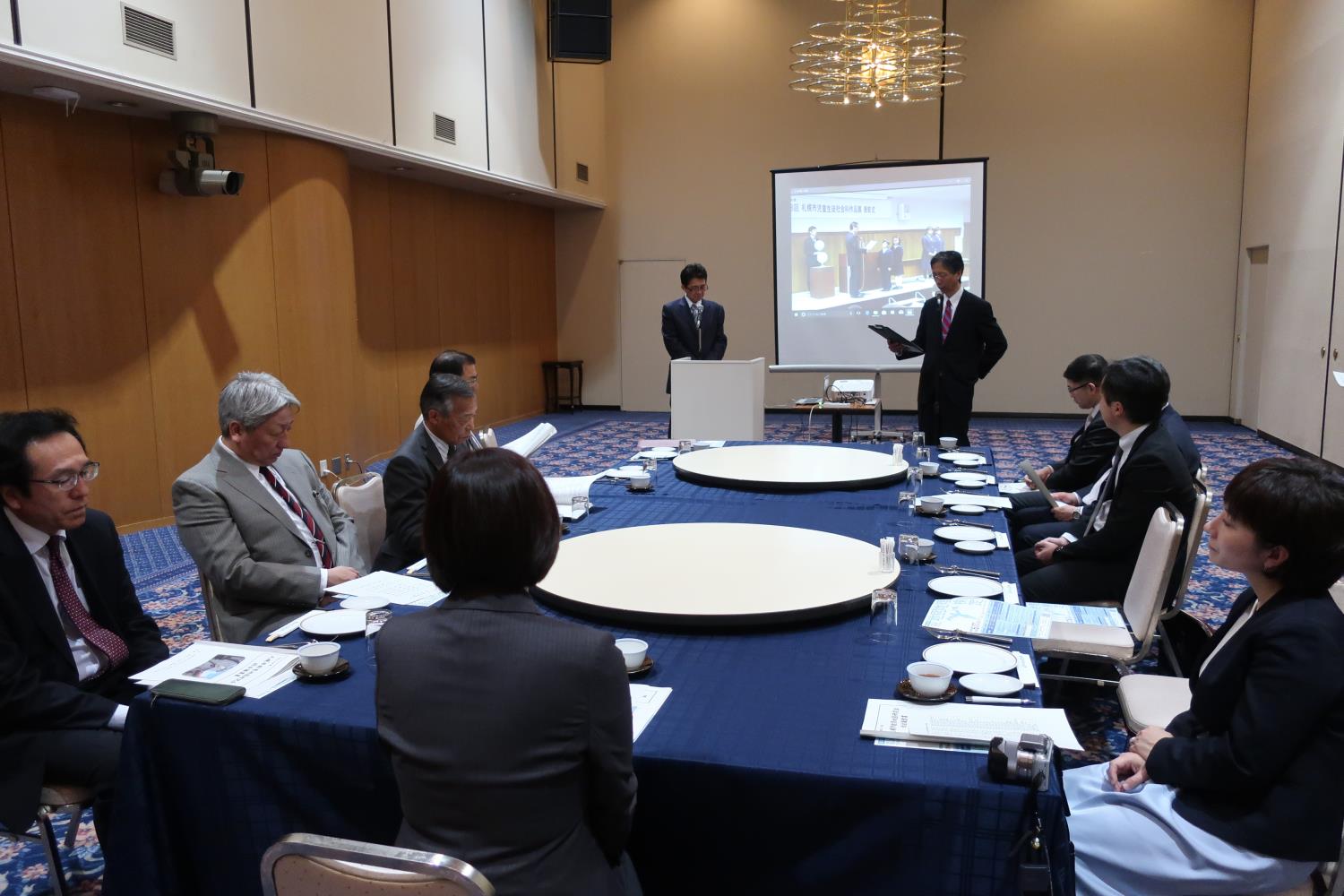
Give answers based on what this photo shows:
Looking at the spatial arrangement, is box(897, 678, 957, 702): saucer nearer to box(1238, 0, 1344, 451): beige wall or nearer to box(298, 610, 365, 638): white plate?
box(298, 610, 365, 638): white plate

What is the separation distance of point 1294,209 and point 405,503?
9093mm

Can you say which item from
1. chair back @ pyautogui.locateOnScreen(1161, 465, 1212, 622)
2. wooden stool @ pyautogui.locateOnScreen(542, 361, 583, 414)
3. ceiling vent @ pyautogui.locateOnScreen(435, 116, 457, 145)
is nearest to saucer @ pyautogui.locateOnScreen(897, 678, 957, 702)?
chair back @ pyautogui.locateOnScreen(1161, 465, 1212, 622)

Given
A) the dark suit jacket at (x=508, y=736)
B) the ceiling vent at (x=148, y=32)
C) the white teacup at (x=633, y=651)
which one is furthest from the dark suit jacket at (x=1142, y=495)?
the ceiling vent at (x=148, y=32)

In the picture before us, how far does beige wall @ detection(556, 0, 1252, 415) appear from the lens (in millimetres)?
10844

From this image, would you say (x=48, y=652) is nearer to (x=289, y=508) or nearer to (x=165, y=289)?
(x=289, y=508)

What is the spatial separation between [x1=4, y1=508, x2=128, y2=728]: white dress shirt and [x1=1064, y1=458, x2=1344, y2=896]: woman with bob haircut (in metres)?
2.21

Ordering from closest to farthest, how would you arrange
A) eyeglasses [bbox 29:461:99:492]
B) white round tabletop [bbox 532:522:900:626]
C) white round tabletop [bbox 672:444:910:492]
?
eyeglasses [bbox 29:461:99:492]
white round tabletop [bbox 532:522:900:626]
white round tabletop [bbox 672:444:910:492]

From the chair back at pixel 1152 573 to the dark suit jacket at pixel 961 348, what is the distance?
13.3 ft

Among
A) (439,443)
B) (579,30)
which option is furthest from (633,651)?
(579,30)

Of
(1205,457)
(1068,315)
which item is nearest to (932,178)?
(1068,315)

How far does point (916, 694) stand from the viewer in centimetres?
188

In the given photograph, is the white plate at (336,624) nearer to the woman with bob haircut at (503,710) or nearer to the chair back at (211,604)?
the chair back at (211,604)

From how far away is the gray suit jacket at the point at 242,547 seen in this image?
2783 mm

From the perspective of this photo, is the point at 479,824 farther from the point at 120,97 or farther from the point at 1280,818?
the point at 120,97
